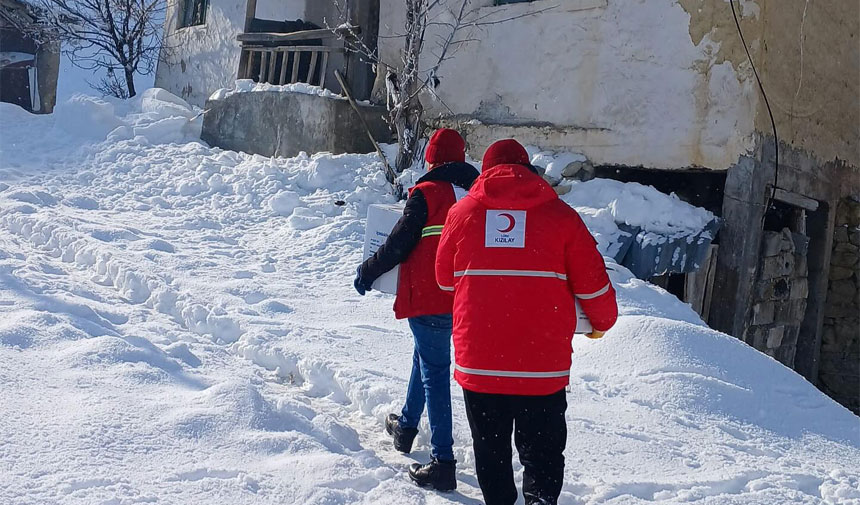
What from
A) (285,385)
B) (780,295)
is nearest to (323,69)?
(780,295)

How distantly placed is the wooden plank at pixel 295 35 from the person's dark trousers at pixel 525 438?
312 inches

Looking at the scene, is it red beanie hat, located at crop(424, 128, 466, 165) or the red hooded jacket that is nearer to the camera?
the red hooded jacket

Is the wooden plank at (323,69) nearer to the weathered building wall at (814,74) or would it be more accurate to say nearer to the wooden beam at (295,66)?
the wooden beam at (295,66)

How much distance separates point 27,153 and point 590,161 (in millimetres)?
7681

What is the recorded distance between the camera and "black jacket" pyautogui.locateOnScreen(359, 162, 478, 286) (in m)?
3.62

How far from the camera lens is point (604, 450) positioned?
405cm

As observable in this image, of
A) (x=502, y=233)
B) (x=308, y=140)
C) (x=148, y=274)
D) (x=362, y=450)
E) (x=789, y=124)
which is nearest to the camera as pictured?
(x=502, y=233)

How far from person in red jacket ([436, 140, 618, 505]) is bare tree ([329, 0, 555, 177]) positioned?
6.29 meters

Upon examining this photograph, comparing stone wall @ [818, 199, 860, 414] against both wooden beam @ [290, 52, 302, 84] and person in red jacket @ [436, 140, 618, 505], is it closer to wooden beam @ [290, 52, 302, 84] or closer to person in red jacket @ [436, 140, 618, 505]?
wooden beam @ [290, 52, 302, 84]

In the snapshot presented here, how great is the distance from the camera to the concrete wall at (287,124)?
405 inches

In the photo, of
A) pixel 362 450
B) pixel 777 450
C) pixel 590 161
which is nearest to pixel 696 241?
pixel 590 161

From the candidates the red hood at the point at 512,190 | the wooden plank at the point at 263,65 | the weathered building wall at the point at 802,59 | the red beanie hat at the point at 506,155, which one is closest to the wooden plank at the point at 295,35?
the wooden plank at the point at 263,65

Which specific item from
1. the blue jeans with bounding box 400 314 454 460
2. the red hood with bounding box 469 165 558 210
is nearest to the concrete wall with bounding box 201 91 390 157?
the blue jeans with bounding box 400 314 454 460

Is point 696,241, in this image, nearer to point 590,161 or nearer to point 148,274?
point 590,161
